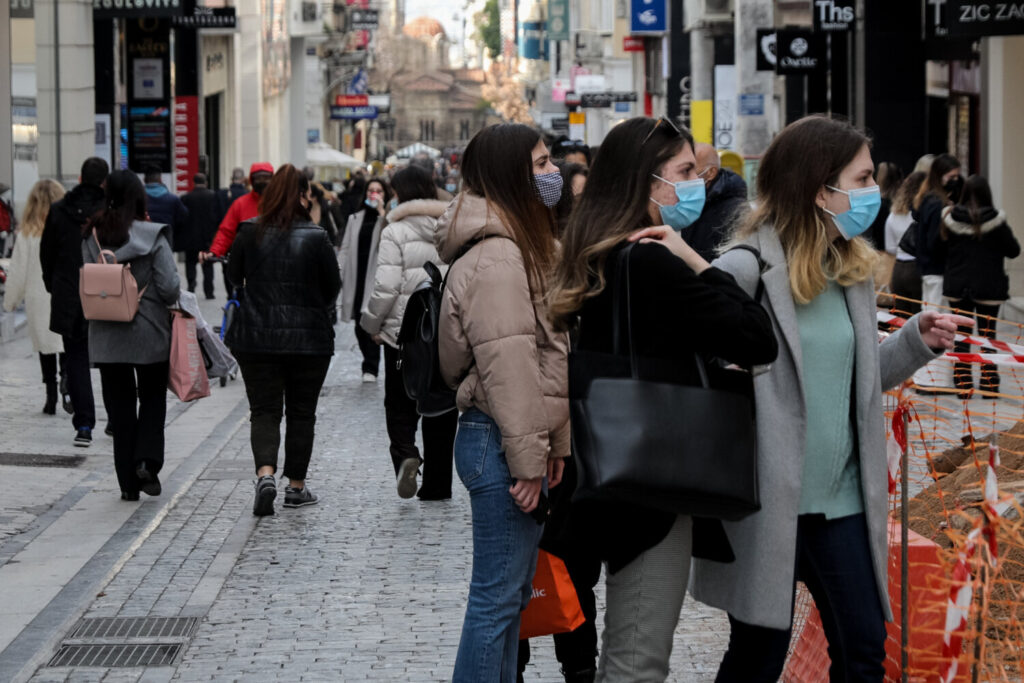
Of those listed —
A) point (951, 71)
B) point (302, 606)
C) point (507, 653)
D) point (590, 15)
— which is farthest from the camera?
point (590, 15)

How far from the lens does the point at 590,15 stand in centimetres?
6512

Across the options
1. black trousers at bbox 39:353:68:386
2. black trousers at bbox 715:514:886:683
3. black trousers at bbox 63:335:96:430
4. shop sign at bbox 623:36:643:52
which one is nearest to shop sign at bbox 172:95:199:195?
shop sign at bbox 623:36:643:52

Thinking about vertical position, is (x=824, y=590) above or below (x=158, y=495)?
above

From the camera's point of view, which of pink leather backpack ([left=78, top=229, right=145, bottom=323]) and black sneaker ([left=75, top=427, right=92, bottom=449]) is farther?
black sneaker ([left=75, top=427, right=92, bottom=449])

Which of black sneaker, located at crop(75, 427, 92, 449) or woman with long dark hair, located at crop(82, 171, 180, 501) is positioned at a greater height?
woman with long dark hair, located at crop(82, 171, 180, 501)

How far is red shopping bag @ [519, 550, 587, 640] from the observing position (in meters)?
4.95

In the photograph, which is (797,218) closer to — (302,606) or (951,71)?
(302,606)

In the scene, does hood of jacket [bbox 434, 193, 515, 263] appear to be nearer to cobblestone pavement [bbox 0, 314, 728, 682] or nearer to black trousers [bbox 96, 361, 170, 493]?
cobblestone pavement [bbox 0, 314, 728, 682]

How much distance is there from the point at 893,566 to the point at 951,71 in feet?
65.2

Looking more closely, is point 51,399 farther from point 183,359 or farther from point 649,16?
point 649,16

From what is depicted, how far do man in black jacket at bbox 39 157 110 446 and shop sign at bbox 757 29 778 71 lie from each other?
16.1 metres

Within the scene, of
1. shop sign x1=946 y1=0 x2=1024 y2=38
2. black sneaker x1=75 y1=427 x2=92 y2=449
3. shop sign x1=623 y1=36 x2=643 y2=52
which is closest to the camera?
black sneaker x1=75 y1=427 x2=92 y2=449

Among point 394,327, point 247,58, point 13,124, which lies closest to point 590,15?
point 247,58

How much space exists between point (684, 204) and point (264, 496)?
510cm
